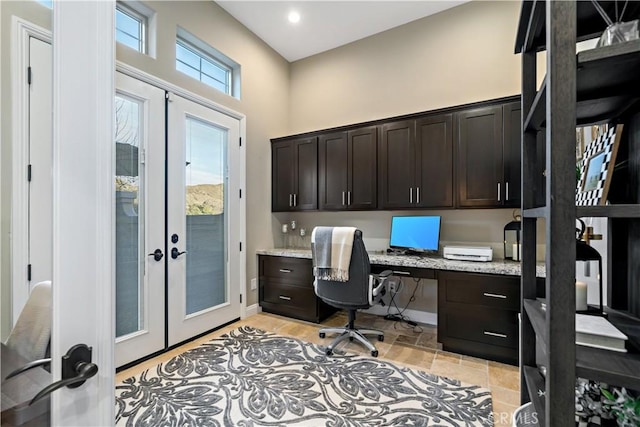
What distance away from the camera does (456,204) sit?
2904 millimetres

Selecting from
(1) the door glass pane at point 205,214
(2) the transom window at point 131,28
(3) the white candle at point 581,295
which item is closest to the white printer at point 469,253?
(3) the white candle at point 581,295

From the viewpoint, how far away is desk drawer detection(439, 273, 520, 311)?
2346mm

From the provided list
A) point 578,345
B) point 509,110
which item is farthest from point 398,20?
point 578,345

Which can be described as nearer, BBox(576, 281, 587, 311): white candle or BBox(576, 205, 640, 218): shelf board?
BBox(576, 205, 640, 218): shelf board

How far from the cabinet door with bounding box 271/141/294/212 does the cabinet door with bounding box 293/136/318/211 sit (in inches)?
3.1

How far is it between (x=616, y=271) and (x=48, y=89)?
1942mm

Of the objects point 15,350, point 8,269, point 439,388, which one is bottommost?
point 439,388

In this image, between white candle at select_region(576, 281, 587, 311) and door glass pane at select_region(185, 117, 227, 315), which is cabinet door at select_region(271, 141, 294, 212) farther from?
white candle at select_region(576, 281, 587, 311)

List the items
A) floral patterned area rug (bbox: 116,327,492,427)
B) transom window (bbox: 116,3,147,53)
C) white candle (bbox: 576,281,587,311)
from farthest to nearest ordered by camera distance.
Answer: transom window (bbox: 116,3,147,53) < floral patterned area rug (bbox: 116,327,492,427) < white candle (bbox: 576,281,587,311)

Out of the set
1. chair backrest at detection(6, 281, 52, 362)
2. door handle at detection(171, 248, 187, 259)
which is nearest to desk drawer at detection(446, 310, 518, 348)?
door handle at detection(171, 248, 187, 259)

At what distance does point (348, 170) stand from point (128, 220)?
2.35 metres

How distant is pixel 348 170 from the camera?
350cm

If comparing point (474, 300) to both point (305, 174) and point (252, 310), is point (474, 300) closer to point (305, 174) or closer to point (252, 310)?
point (305, 174)

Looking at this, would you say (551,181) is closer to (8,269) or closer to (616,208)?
(616,208)
